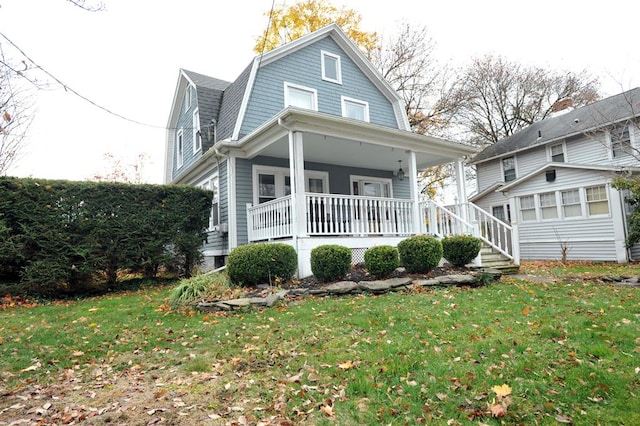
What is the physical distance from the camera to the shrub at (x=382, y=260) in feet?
23.4

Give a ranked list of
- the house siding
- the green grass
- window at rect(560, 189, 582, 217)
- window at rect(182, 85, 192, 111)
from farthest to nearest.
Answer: window at rect(182, 85, 192, 111), window at rect(560, 189, 582, 217), the house siding, the green grass

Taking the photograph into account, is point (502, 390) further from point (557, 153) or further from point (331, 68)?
point (557, 153)

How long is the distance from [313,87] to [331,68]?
127cm

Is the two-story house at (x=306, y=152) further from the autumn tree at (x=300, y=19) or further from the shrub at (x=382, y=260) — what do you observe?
the autumn tree at (x=300, y=19)

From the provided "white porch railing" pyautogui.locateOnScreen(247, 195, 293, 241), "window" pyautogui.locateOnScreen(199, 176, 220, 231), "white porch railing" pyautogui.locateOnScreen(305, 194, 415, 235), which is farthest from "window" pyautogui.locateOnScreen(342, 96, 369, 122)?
"white porch railing" pyautogui.locateOnScreen(247, 195, 293, 241)

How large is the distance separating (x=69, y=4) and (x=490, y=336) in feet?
16.9

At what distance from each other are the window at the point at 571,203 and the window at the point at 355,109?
8133 mm

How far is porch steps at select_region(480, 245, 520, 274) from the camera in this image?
8.86 m

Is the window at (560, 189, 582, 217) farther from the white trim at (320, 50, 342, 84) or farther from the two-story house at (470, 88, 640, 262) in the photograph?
the white trim at (320, 50, 342, 84)

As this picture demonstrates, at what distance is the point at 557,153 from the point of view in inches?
651

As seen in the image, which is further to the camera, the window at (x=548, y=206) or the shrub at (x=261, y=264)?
the window at (x=548, y=206)

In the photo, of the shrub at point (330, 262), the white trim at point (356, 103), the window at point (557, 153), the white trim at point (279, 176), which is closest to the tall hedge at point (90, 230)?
the white trim at point (279, 176)

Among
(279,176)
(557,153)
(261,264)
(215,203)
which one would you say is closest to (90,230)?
(215,203)

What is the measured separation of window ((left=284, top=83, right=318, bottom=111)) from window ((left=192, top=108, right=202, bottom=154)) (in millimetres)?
3360
